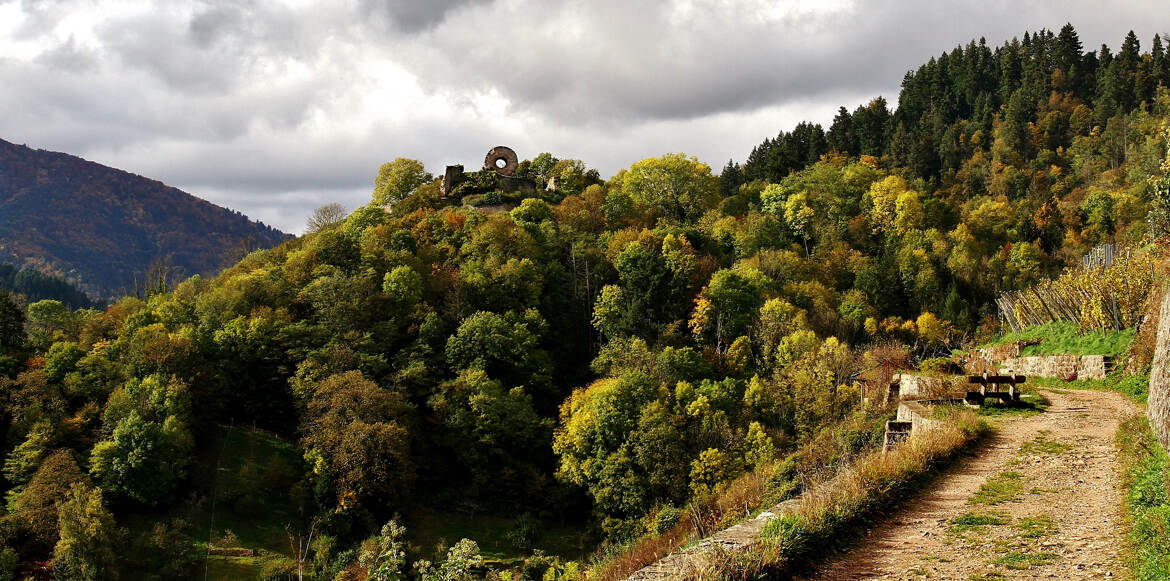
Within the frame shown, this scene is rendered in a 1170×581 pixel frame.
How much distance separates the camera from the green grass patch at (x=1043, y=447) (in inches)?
592

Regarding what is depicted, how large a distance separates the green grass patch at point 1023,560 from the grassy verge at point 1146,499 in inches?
33.5

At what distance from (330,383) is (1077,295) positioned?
36.5 meters

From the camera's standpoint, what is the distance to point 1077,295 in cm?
3400

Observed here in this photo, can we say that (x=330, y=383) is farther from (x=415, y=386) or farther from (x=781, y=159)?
(x=781, y=159)

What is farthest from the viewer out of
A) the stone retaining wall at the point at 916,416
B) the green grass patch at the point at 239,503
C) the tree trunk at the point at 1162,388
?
the green grass patch at the point at 239,503

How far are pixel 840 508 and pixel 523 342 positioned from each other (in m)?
42.3

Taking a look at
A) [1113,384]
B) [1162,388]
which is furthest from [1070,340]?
[1162,388]

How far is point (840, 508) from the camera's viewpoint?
11234 millimetres

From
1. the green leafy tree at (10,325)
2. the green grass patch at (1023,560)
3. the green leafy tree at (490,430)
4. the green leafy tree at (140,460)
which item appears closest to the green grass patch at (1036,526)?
the green grass patch at (1023,560)

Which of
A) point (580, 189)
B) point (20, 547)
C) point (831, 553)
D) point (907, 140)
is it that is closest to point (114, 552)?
point (20, 547)

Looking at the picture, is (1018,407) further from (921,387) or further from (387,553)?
(387,553)

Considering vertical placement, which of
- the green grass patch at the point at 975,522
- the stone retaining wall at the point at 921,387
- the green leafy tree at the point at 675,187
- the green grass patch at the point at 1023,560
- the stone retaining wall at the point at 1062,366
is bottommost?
the green grass patch at the point at 1023,560

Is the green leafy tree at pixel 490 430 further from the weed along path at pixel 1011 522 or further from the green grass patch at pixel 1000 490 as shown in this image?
the green grass patch at pixel 1000 490

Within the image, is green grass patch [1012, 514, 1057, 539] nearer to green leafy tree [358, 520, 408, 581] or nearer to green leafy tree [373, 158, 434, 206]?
green leafy tree [358, 520, 408, 581]
